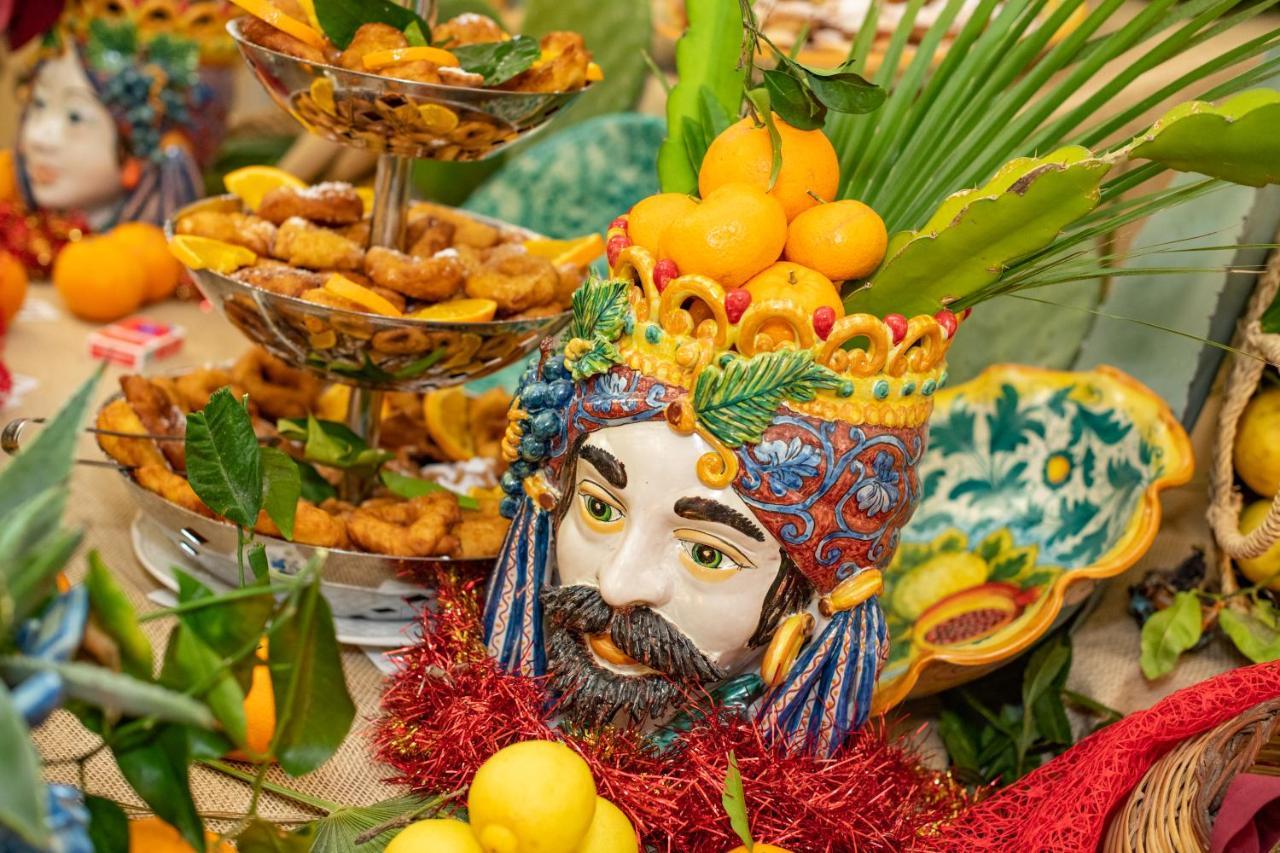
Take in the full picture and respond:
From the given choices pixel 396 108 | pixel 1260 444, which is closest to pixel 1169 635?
pixel 1260 444

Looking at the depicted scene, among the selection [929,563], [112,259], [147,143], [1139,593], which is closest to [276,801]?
[929,563]

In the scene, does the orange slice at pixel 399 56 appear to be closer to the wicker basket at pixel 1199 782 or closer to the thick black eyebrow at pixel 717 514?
the thick black eyebrow at pixel 717 514

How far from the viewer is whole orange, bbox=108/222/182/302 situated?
5.80 ft

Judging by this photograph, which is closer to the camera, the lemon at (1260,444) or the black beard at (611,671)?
the black beard at (611,671)

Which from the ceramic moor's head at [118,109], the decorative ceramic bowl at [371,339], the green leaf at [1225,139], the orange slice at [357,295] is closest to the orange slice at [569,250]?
the decorative ceramic bowl at [371,339]

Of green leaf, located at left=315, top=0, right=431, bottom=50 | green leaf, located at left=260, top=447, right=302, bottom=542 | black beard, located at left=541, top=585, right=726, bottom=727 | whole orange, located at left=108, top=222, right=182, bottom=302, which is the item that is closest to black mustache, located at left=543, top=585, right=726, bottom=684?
black beard, located at left=541, top=585, right=726, bottom=727

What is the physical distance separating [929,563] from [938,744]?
21 cm

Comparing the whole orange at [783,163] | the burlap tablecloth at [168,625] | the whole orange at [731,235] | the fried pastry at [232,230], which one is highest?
the whole orange at [783,163]

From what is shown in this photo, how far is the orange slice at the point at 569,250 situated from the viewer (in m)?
1.19

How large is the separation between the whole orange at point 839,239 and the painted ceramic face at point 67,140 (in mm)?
1365

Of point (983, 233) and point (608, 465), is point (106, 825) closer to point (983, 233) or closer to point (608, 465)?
point (608, 465)

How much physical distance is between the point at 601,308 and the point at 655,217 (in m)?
0.09

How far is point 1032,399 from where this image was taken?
132cm

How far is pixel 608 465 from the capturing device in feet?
2.74
